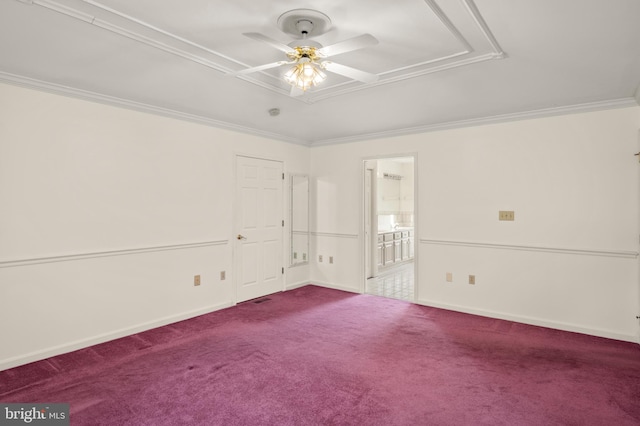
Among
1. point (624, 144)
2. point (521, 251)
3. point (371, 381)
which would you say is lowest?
point (371, 381)

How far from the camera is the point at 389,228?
352 inches

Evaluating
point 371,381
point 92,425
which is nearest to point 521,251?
point 371,381

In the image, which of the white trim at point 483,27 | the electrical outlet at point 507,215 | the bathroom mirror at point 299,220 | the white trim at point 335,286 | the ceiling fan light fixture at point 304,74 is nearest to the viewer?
the white trim at point 483,27

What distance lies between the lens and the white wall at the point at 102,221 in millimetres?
3143

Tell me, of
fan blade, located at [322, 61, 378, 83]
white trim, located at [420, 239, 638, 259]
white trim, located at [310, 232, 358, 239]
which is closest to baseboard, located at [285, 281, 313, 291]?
white trim, located at [310, 232, 358, 239]

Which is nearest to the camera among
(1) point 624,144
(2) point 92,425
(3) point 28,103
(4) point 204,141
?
(2) point 92,425

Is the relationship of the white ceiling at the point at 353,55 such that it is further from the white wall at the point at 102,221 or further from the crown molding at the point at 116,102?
the white wall at the point at 102,221

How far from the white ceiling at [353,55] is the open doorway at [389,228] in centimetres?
181

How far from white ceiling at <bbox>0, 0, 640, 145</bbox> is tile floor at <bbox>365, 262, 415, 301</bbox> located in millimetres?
2806

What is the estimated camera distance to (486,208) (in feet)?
15.0

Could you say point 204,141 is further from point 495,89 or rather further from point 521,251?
point 521,251

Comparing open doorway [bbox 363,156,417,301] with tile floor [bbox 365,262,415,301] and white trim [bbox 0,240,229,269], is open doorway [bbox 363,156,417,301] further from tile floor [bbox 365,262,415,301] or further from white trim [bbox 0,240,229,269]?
white trim [bbox 0,240,229,269]

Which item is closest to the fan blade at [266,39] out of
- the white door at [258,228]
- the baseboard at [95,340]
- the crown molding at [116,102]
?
the crown molding at [116,102]

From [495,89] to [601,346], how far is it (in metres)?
2.88
